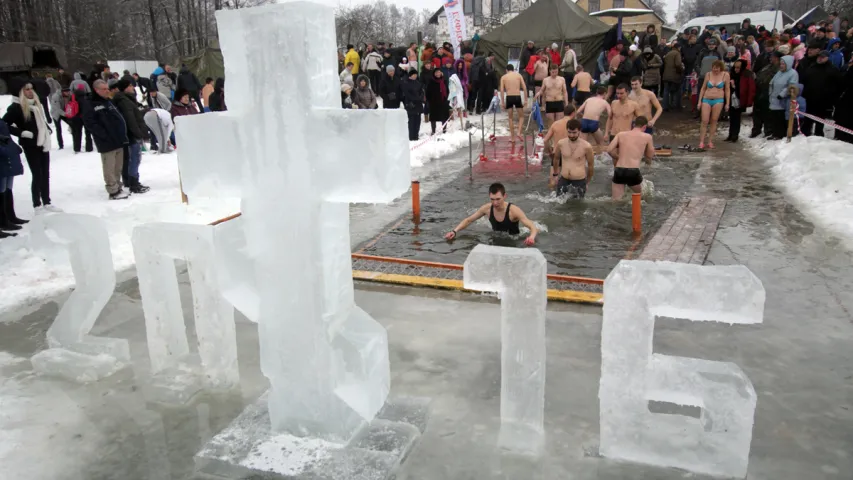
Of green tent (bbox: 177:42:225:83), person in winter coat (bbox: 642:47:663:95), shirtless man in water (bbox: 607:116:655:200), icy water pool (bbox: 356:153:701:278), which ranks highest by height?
green tent (bbox: 177:42:225:83)

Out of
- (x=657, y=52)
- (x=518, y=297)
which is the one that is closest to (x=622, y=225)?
(x=518, y=297)

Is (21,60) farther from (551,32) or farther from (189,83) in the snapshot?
(551,32)

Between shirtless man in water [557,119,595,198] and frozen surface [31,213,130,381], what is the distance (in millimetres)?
6834

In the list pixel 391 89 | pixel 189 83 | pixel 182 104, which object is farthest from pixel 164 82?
pixel 391 89

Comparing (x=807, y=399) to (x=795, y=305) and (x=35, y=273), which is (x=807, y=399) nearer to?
(x=795, y=305)

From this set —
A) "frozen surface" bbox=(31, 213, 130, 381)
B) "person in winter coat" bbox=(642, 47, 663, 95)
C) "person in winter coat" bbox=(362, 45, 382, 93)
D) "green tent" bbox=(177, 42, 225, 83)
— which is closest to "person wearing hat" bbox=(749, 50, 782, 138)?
"person in winter coat" bbox=(642, 47, 663, 95)

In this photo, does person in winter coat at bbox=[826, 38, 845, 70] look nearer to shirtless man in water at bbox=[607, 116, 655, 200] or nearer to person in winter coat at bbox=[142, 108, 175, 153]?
shirtless man in water at bbox=[607, 116, 655, 200]

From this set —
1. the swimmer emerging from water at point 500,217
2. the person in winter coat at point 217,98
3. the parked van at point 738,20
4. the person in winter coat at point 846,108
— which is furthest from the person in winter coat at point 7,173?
the parked van at point 738,20

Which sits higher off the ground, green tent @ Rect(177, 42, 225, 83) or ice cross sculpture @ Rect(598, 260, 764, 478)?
green tent @ Rect(177, 42, 225, 83)

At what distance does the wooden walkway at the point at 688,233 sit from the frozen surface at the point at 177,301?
4.51 m

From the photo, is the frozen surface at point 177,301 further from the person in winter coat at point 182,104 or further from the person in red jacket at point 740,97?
the person in red jacket at point 740,97

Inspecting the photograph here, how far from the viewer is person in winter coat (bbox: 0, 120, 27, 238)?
794cm

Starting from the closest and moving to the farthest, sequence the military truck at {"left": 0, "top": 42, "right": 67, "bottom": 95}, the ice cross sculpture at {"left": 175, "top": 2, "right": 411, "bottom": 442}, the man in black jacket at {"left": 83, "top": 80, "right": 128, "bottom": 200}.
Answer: the ice cross sculpture at {"left": 175, "top": 2, "right": 411, "bottom": 442} → the man in black jacket at {"left": 83, "top": 80, "right": 128, "bottom": 200} → the military truck at {"left": 0, "top": 42, "right": 67, "bottom": 95}

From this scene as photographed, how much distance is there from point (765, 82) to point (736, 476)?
12997 millimetres
